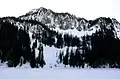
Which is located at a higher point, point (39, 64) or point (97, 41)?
point (97, 41)

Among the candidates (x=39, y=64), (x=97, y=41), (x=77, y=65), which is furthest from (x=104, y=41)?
(x=39, y=64)

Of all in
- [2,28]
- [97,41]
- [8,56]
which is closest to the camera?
[8,56]

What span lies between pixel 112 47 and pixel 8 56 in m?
90.3

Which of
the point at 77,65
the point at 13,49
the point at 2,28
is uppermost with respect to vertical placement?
the point at 2,28

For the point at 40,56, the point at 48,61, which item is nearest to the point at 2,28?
the point at 40,56

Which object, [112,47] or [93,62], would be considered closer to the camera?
[93,62]

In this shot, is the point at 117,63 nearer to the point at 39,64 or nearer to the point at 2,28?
the point at 39,64

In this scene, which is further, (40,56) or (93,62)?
(93,62)

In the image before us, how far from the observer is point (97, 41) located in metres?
189

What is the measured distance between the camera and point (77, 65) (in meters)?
152

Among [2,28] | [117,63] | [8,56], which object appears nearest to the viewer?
[8,56]

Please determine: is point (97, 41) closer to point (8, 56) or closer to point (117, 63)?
point (117, 63)

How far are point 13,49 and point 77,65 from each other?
4792 cm

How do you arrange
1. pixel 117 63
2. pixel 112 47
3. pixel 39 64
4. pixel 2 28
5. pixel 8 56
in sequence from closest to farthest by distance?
1. pixel 8 56
2. pixel 39 64
3. pixel 2 28
4. pixel 117 63
5. pixel 112 47
